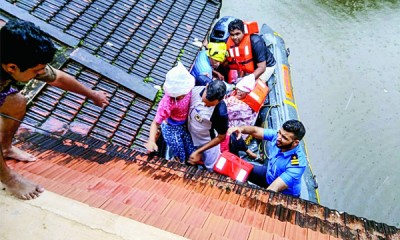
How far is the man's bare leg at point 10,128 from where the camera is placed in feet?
10.3

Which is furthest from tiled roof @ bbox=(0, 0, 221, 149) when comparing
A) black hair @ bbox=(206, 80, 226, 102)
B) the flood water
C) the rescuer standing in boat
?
the flood water

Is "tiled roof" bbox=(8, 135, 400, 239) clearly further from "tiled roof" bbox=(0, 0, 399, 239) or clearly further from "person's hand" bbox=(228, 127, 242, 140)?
"person's hand" bbox=(228, 127, 242, 140)

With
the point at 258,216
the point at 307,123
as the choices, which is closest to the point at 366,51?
the point at 307,123

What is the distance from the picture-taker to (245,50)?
6.28 meters

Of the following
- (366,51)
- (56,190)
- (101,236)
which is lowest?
(366,51)

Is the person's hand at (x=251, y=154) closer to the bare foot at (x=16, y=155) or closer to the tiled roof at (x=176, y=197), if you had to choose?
the tiled roof at (x=176, y=197)

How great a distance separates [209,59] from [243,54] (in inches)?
22.3

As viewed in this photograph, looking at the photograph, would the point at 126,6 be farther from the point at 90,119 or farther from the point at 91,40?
the point at 90,119

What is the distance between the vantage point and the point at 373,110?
10.8 m

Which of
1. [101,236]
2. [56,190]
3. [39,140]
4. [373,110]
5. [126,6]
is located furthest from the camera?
[373,110]

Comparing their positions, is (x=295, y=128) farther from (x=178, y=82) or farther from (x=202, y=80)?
(x=202, y=80)

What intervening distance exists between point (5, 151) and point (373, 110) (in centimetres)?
985

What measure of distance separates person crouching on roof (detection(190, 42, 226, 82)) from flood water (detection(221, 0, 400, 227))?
4.05m

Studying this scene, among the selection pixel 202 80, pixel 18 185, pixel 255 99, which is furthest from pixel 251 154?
pixel 18 185
